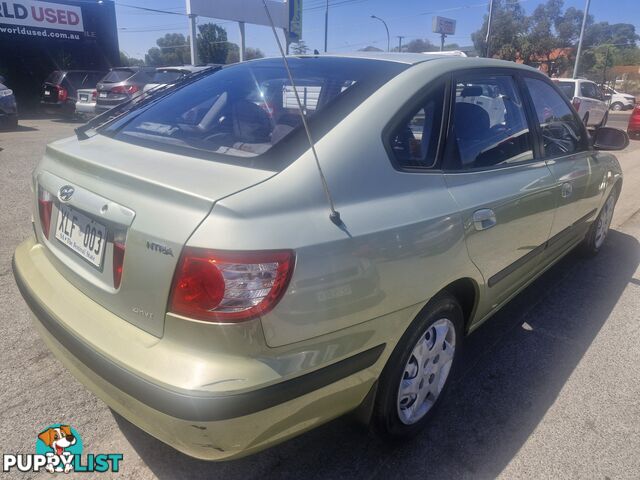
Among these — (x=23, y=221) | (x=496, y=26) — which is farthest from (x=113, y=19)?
(x=496, y=26)

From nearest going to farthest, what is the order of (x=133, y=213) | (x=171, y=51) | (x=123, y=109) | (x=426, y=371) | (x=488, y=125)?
(x=133, y=213) < (x=426, y=371) < (x=488, y=125) < (x=123, y=109) < (x=171, y=51)

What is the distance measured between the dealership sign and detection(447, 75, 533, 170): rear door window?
20.4 metres

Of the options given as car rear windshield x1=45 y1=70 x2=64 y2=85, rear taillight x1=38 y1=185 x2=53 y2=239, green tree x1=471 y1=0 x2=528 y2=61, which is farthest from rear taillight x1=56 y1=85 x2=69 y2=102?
green tree x1=471 y1=0 x2=528 y2=61

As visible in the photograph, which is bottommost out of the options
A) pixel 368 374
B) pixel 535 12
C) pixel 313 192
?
pixel 368 374

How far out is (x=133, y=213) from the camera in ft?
5.12

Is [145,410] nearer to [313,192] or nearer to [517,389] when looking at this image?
[313,192]

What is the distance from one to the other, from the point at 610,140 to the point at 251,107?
313cm

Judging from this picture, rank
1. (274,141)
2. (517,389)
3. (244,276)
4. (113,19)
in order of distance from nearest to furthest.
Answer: (244,276) < (274,141) < (517,389) < (113,19)

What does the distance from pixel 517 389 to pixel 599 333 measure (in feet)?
3.36

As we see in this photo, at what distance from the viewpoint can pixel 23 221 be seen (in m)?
4.73

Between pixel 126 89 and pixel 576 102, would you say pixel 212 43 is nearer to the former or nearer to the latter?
pixel 126 89

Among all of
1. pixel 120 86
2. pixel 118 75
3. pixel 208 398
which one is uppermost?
pixel 118 75

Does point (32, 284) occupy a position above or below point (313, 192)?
below

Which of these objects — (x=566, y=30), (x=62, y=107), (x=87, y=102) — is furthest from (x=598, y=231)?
(x=566, y=30)
